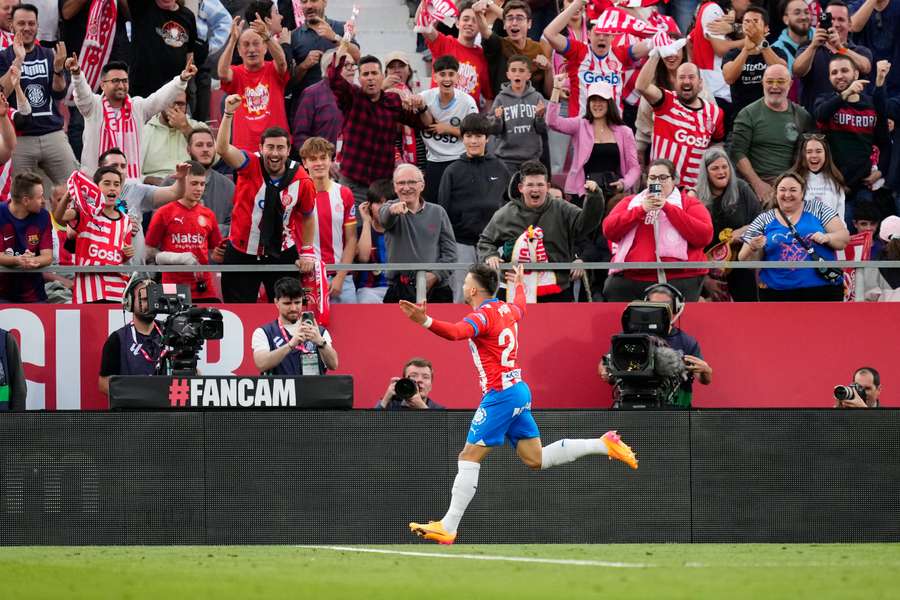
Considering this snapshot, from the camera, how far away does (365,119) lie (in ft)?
47.1

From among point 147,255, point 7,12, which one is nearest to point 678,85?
point 147,255

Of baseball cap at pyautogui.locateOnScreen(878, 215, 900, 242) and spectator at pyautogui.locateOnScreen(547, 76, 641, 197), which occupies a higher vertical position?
spectator at pyautogui.locateOnScreen(547, 76, 641, 197)

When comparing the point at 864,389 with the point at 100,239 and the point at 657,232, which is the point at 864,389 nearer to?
the point at 657,232

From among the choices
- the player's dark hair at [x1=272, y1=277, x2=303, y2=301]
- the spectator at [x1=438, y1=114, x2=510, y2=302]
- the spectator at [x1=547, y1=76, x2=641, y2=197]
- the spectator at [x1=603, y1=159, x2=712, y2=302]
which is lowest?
the player's dark hair at [x1=272, y1=277, x2=303, y2=301]

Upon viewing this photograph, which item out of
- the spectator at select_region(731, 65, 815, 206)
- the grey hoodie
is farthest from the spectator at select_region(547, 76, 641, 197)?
the spectator at select_region(731, 65, 815, 206)

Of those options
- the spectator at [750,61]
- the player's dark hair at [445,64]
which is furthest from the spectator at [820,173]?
the player's dark hair at [445,64]

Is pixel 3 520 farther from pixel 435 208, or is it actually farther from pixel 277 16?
pixel 277 16

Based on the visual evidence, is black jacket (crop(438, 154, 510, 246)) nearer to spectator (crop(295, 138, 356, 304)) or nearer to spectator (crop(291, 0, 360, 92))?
spectator (crop(295, 138, 356, 304))

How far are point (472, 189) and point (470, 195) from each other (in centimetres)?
6

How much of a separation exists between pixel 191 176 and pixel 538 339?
3.49 meters

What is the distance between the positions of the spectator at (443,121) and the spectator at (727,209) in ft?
8.30

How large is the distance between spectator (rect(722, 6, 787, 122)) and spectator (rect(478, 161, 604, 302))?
127 inches

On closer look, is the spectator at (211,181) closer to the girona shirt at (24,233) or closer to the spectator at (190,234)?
the spectator at (190,234)

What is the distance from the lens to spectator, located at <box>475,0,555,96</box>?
15.3 meters
